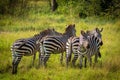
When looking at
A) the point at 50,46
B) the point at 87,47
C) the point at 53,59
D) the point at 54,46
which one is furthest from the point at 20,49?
the point at 53,59

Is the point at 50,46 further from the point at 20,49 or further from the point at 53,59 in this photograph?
the point at 53,59

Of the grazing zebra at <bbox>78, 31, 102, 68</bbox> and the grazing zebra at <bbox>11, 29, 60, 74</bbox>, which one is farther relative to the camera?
the grazing zebra at <bbox>11, 29, 60, 74</bbox>

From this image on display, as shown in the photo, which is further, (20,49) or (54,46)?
(54,46)

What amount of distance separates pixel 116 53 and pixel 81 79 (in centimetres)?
406

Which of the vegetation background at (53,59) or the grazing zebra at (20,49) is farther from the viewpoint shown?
the grazing zebra at (20,49)

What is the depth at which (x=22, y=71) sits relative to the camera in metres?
11.9

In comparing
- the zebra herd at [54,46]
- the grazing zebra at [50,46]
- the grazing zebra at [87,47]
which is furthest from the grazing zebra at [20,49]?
the grazing zebra at [87,47]

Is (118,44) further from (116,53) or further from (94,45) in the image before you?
(94,45)

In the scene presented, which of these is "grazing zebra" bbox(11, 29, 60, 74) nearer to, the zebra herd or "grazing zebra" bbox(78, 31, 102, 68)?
the zebra herd

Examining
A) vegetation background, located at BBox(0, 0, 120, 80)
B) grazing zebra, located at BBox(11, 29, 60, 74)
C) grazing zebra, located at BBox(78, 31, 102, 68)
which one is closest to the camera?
vegetation background, located at BBox(0, 0, 120, 80)

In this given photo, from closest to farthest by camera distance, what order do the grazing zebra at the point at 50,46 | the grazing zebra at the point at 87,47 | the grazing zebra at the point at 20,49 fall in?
1. the grazing zebra at the point at 87,47
2. the grazing zebra at the point at 20,49
3. the grazing zebra at the point at 50,46

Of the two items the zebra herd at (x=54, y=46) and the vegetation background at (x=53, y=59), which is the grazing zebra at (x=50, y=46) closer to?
the zebra herd at (x=54, y=46)

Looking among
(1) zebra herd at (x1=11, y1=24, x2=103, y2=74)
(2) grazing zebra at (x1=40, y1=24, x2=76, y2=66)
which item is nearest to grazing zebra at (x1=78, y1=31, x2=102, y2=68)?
(1) zebra herd at (x1=11, y1=24, x2=103, y2=74)

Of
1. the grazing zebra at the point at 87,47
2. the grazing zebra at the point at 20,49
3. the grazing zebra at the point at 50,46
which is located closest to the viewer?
the grazing zebra at the point at 87,47
